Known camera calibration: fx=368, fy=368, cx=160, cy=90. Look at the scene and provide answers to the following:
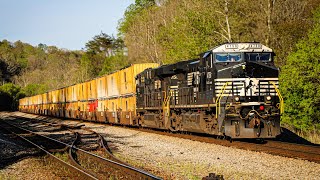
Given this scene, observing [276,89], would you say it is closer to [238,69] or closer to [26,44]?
[238,69]

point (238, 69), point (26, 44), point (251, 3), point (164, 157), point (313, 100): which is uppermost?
point (26, 44)

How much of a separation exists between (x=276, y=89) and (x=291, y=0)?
16445 mm

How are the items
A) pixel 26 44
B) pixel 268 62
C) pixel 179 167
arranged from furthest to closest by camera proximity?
pixel 26 44 → pixel 268 62 → pixel 179 167

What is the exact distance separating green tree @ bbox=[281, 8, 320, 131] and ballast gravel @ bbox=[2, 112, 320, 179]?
28.1 feet

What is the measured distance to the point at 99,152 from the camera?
13.1 m

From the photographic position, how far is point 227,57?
1386cm

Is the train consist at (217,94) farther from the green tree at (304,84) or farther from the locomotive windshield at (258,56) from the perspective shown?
the green tree at (304,84)

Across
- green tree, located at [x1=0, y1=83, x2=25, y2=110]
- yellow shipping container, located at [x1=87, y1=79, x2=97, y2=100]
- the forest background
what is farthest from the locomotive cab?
green tree, located at [x1=0, y1=83, x2=25, y2=110]

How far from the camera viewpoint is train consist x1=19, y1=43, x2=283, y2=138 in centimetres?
1306

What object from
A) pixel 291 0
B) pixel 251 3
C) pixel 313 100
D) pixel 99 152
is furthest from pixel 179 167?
pixel 291 0

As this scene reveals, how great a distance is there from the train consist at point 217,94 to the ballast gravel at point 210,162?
1.13 m

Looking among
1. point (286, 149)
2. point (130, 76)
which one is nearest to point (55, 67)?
point (130, 76)

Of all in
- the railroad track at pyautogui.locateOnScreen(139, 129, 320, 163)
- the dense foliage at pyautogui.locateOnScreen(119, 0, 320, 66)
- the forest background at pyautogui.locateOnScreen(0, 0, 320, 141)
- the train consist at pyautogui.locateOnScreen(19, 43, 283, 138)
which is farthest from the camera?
the dense foliage at pyautogui.locateOnScreen(119, 0, 320, 66)

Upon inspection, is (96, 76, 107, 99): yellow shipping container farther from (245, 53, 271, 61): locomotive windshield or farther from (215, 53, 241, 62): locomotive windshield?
(245, 53, 271, 61): locomotive windshield
